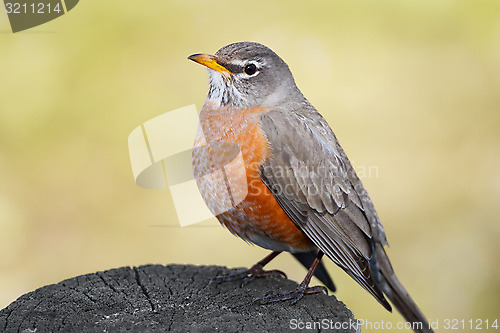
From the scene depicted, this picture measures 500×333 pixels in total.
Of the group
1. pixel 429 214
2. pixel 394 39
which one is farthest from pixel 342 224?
pixel 394 39

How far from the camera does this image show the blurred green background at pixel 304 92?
6.55 metres

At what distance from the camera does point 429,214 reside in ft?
22.6

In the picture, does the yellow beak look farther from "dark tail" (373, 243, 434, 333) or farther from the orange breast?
"dark tail" (373, 243, 434, 333)

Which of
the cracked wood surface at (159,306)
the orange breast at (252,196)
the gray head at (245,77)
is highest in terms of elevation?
the gray head at (245,77)

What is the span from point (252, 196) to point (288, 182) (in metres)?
0.32

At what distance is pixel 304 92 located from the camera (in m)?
7.18

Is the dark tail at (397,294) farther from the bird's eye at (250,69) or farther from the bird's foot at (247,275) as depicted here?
the bird's eye at (250,69)

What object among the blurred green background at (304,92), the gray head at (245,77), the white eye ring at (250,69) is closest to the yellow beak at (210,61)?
the gray head at (245,77)

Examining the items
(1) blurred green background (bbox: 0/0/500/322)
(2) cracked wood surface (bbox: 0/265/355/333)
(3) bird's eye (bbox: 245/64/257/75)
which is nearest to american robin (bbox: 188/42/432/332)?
(3) bird's eye (bbox: 245/64/257/75)

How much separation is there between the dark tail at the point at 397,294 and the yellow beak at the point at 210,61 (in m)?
1.75

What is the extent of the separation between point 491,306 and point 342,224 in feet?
11.0

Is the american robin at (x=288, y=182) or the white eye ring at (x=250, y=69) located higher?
the white eye ring at (x=250, y=69)

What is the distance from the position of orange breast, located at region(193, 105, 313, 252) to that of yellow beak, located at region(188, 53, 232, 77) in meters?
0.30

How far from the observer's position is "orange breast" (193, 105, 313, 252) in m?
3.93
